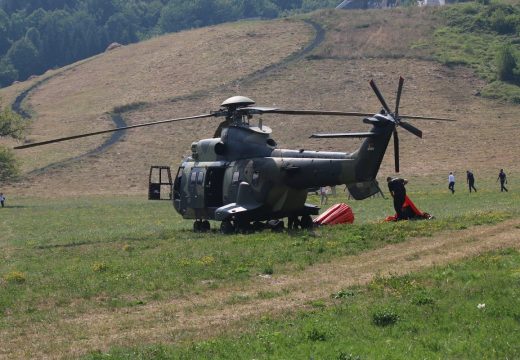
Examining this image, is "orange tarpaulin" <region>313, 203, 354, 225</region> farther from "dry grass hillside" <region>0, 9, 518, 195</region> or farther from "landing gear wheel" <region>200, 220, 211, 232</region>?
"dry grass hillside" <region>0, 9, 518, 195</region>

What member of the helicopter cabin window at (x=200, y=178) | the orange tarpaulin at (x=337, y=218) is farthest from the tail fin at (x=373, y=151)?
the helicopter cabin window at (x=200, y=178)

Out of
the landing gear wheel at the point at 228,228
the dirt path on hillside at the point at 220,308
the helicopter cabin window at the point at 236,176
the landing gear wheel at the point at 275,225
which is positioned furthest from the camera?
the landing gear wheel at the point at 275,225

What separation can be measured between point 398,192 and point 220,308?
11.8 m

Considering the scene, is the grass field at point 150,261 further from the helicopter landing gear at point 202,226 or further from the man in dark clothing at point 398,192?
the man in dark clothing at point 398,192

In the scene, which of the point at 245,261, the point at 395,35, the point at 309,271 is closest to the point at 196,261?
the point at 245,261

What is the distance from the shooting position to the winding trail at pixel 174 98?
8731 centimetres

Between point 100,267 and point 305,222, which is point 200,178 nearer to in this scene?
point 305,222

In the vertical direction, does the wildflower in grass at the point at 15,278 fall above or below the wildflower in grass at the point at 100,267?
above

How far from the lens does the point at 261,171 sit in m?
27.8

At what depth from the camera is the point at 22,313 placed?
17.2m

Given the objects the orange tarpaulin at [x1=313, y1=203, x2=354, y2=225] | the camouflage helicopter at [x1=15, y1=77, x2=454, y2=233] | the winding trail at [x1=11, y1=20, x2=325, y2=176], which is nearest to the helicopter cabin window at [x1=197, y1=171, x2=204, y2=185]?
the camouflage helicopter at [x1=15, y1=77, x2=454, y2=233]

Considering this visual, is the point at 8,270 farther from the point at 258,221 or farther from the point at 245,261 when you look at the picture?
the point at 258,221

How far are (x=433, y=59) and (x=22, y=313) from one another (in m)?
97.0

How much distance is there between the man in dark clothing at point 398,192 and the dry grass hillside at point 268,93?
148ft
